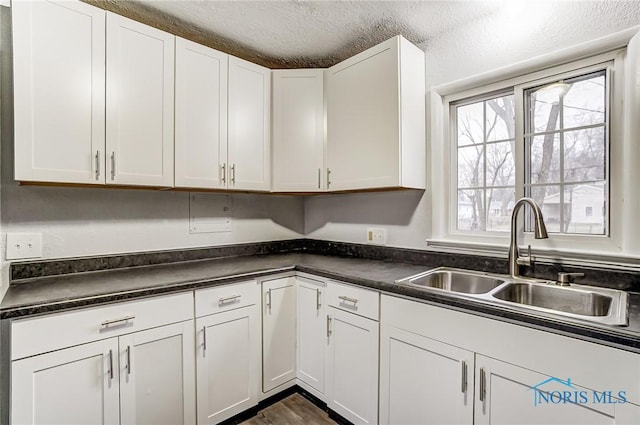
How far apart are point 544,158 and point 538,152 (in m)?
0.04

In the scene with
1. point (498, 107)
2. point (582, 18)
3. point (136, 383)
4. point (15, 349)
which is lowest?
point (136, 383)

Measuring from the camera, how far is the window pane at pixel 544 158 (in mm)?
1600

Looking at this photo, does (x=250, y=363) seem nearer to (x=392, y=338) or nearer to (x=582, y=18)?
(x=392, y=338)

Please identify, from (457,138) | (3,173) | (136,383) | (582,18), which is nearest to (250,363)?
(136,383)

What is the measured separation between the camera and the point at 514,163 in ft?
5.65

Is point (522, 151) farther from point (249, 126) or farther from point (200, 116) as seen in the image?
point (200, 116)

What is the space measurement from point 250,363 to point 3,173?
5.22 feet

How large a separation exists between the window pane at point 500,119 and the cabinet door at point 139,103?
1.86 metres

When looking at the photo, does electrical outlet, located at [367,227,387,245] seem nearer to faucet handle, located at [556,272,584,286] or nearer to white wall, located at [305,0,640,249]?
white wall, located at [305,0,640,249]

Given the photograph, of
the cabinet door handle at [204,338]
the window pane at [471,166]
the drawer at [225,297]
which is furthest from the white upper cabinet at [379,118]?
the cabinet door handle at [204,338]

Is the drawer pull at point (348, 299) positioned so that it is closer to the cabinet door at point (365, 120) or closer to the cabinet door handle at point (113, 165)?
the cabinet door at point (365, 120)

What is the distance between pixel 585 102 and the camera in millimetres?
Answer: 1519

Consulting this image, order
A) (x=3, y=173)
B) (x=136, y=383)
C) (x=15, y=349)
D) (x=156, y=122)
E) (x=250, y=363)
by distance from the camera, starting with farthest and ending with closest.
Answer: (x=250, y=363)
(x=156, y=122)
(x=3, y=173)
(x=136, y=383)
(x=15, y=349)

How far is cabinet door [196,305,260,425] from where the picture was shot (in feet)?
5.28
